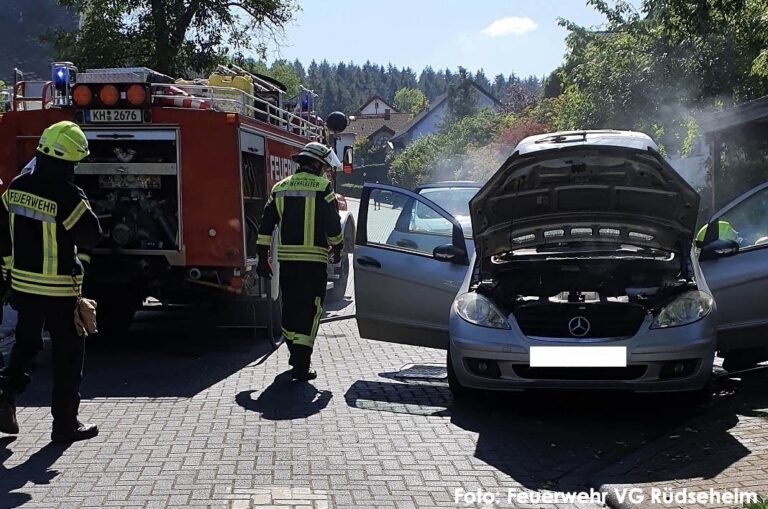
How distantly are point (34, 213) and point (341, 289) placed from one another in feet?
28.6

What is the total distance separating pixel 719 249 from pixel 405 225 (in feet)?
9.35

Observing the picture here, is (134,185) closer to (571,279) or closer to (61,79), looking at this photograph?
(61,79)

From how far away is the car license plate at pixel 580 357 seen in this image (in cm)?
619

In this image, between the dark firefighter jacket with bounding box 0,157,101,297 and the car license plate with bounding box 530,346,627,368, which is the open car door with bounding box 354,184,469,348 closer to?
the car license plate with bounding box 530,346,627,368

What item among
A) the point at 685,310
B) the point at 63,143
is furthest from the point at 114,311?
the point at 685,310

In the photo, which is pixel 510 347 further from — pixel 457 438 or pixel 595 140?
pixel 595 140

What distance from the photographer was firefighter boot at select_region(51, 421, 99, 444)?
5793 mm

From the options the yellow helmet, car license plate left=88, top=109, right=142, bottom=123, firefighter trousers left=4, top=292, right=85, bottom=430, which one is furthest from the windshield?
firefighter trousers left=4, top=292, right=85, bottom=430

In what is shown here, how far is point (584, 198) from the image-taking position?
6.97 m

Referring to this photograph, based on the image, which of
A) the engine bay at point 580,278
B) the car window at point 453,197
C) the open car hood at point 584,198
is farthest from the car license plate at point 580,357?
the car window at point 453,197

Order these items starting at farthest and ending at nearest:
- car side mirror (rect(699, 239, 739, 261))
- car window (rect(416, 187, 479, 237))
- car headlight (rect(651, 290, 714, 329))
→ car window (rect(416, 187, 479, 237)), car side mirror (rect(699, 239, 739, 261)), car headlight (rect(651, 290, 714, 329))

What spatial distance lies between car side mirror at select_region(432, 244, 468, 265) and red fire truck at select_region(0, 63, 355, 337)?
2182 millimetres

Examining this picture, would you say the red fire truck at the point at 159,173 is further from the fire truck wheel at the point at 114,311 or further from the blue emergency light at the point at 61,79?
the fire truck wheel at the point at 114,311

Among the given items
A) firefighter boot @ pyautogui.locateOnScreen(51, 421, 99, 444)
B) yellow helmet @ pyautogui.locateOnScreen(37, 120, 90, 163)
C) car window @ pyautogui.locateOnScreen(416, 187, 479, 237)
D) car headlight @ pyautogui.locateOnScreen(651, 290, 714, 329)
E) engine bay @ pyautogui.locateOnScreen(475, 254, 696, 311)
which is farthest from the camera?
car window @ pyautogui.locateOnScreen(416, 187, 479, 237)
